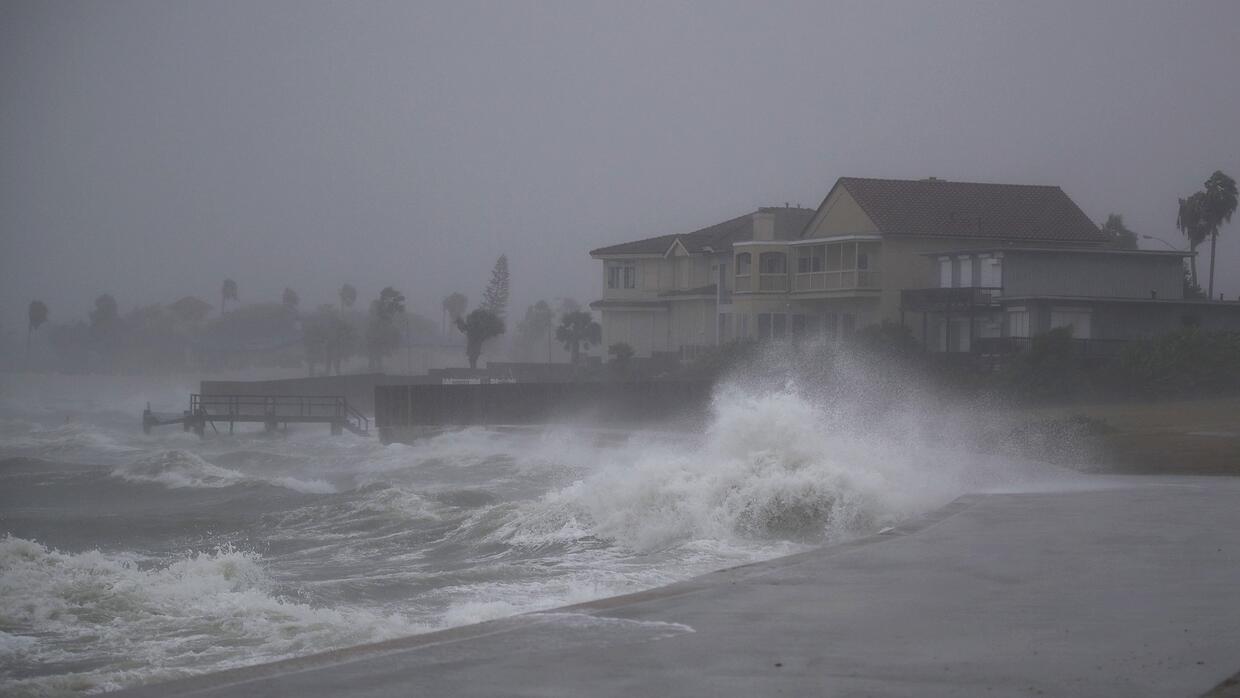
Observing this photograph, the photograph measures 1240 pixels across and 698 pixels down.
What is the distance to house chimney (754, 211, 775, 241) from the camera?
56.4 meters

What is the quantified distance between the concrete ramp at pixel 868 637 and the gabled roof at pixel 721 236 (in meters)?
48.2

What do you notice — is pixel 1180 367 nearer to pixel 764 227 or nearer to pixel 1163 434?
pixel 1163 434

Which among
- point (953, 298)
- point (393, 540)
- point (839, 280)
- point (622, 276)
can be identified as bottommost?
point (393, 540)

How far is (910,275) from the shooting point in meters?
51.0

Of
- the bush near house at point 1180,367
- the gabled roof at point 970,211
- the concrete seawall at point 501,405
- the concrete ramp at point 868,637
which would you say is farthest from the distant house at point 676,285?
the concrete ramp at point 868,637

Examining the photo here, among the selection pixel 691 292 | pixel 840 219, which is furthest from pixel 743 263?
pixel 691 292

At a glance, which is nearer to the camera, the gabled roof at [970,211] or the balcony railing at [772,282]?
the gabled roof at [970,211]

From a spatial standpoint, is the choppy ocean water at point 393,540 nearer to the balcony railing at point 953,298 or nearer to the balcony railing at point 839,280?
the balcony railing at point 953,298

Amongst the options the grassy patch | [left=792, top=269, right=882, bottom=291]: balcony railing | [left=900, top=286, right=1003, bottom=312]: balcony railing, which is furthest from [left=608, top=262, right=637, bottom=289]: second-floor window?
the grassy patch

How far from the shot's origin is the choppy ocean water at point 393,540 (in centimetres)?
1053

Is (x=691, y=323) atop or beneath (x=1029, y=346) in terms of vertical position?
atop

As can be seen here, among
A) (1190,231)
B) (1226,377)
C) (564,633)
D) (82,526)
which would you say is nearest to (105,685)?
(564,633)

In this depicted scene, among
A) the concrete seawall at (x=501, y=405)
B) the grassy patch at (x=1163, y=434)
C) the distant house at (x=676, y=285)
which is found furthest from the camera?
the distant house at (x=676, y=285)

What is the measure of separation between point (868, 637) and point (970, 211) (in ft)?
159
